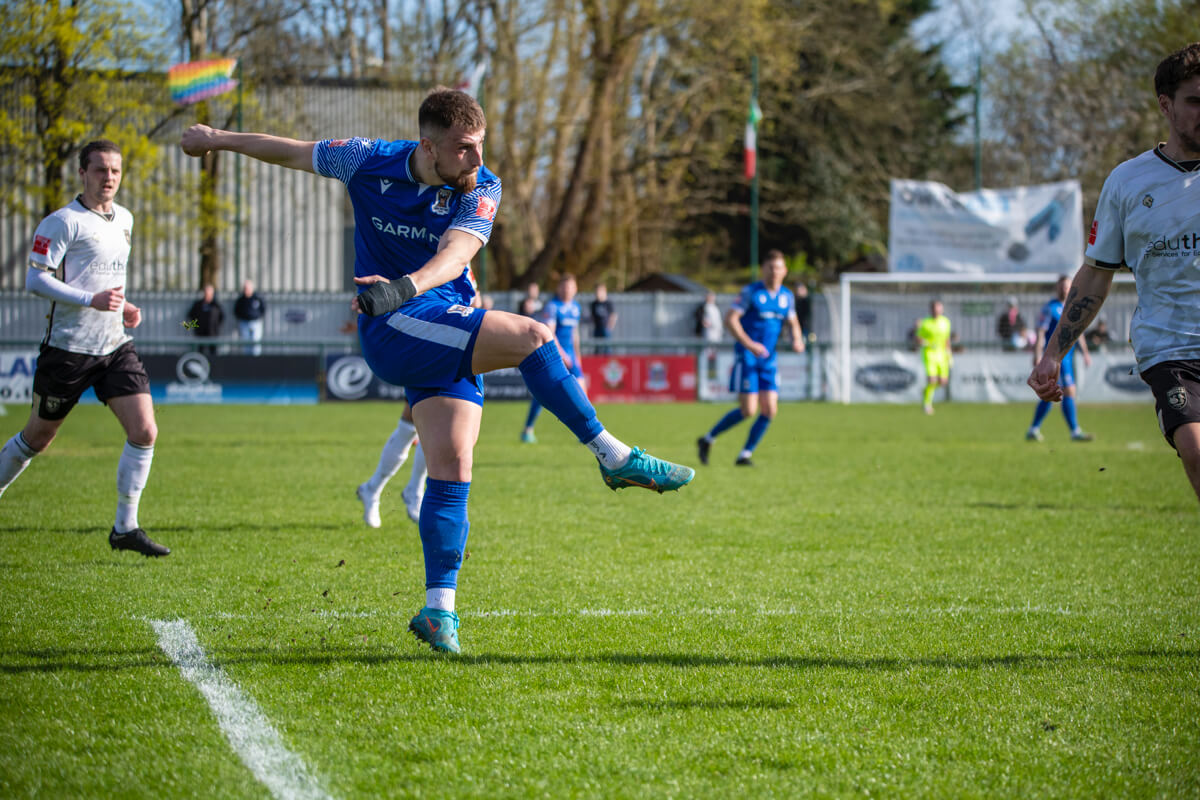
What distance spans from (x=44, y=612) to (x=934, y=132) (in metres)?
38.5

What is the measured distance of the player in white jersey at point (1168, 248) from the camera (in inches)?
154

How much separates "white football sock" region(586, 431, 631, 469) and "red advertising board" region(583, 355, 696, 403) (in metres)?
19.1

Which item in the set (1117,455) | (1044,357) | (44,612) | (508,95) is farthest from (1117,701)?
(508,95)

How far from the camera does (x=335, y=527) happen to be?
7.63m

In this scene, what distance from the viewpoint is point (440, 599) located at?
14.1ft

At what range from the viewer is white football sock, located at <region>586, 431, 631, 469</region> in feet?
14.0

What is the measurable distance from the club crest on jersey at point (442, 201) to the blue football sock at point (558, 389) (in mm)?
653

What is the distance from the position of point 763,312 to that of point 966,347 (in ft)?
50.9

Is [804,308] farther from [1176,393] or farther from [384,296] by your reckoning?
[384,296]

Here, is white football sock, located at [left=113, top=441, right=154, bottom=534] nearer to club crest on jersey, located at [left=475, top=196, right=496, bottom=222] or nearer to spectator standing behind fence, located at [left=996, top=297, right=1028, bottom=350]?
club crest on jersey, located at [left=475, top=196, right=496, bottom=222]

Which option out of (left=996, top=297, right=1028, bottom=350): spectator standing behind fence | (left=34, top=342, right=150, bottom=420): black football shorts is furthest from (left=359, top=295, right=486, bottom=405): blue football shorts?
(left=996, top=297, right=1028, bottom=350): spectator standing behind fence

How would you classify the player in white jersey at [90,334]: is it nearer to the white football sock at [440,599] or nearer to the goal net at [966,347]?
the white football sock at [440,599]

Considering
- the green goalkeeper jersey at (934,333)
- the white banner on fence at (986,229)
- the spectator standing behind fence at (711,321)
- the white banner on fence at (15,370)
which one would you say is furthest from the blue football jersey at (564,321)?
the white banner on fence at (986,229)

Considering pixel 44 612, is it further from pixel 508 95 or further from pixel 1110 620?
pixel 508 95
